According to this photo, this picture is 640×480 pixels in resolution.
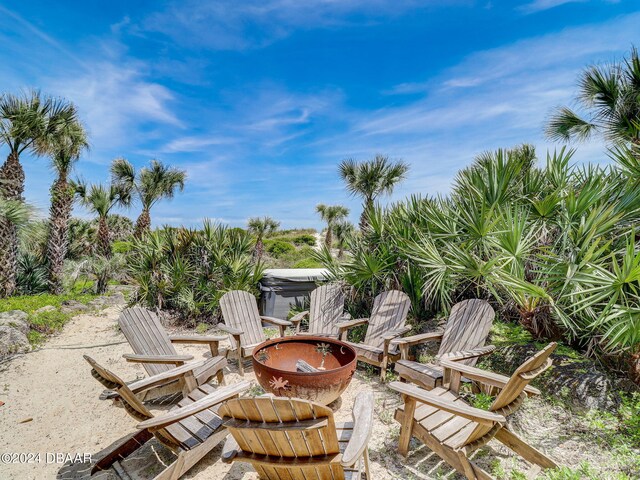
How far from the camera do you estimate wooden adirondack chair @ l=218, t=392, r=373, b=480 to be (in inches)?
61.6

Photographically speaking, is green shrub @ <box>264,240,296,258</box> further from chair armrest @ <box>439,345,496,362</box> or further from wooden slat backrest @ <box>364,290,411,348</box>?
chair armrest @ <box>439,345,496,362</box>

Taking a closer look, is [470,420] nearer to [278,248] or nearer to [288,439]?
[288,439]

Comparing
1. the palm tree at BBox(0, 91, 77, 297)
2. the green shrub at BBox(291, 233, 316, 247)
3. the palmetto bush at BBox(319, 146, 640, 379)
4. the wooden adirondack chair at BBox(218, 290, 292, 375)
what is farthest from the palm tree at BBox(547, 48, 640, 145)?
the green shrub at BBox(291, 233, 316, 247)

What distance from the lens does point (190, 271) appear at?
22.3 ft

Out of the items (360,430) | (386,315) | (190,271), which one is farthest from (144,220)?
(360,430)

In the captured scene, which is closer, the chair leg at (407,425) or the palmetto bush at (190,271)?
the chair leg at (407,425)

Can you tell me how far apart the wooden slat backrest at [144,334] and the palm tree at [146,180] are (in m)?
10.2

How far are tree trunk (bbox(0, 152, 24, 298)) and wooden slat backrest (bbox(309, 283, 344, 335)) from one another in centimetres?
704

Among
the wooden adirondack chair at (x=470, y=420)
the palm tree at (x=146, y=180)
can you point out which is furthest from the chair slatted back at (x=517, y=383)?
the palm tree at (x=146, y=180)

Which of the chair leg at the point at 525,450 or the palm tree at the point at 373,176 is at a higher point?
the palm tree at the point at 373,176

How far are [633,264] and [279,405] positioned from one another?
3.18 m

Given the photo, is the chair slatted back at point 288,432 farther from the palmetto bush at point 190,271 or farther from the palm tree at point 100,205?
the palm tree at point 100,205

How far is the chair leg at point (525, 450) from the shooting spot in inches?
91.7

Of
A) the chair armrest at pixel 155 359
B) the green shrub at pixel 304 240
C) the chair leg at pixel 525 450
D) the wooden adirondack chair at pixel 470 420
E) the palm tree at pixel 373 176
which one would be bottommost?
the chair leg at pixel 525 450
